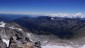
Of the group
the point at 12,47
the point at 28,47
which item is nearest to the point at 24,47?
the point at 28,47

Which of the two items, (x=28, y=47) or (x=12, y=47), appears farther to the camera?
(x=12, y=47)

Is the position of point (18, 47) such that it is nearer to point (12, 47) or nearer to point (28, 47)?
point (28, 47)

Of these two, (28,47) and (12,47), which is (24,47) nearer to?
(28,47)

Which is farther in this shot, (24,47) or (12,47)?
(12,47)

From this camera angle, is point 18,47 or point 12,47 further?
point 12,47

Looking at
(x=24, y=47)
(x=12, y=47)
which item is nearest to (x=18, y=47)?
(x=24, y=47)
